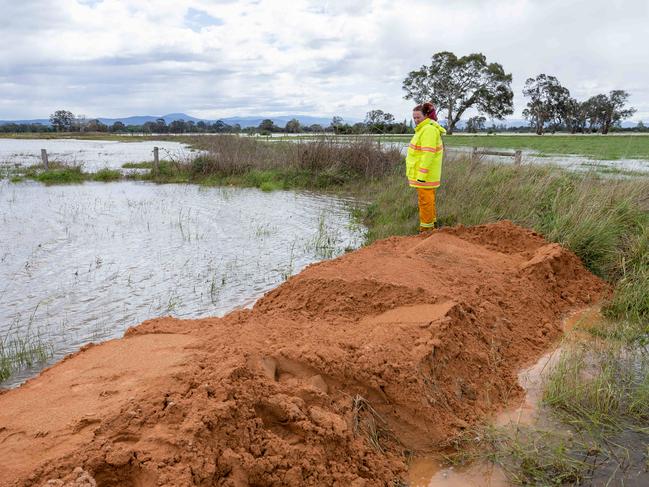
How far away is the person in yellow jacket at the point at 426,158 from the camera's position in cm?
846

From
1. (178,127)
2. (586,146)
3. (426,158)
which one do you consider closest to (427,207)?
(426,158)

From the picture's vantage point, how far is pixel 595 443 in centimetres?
366

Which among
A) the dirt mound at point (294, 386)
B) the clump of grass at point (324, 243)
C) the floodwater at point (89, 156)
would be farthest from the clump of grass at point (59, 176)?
the dirt mound at point (294, 386)

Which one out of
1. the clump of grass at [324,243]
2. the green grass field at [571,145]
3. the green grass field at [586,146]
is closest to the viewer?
the clump of grass at [324,243]

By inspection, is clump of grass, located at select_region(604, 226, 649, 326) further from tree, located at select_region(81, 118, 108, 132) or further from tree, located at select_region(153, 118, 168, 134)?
tree, located at select_region(81, 118, 108, 132)

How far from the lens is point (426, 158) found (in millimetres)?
8477

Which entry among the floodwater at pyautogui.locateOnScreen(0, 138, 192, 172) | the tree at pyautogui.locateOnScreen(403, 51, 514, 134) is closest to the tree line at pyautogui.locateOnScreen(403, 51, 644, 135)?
the tree at pyautogui.locateOnScreen(403, 51, 514, 134)

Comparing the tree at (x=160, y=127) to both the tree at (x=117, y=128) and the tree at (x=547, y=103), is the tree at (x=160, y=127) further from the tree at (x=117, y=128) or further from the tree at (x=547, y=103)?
the tree at (x=547, y=103)

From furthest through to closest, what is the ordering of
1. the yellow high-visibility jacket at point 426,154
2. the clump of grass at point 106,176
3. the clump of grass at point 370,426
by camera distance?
the clump of grass at point 106,176 → the yellow high-visibility jacket at point 426,154 → the clump of grass at point 370,426

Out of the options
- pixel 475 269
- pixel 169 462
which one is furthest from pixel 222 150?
pixel 169 462

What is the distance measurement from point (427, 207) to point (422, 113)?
1.64m

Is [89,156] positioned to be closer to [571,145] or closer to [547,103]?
[571,145]

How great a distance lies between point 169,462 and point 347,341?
1.93 meters

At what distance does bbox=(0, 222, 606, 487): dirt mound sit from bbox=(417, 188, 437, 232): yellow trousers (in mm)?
2804
